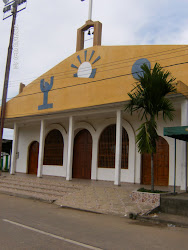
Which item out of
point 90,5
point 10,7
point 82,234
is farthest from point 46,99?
point 82,234

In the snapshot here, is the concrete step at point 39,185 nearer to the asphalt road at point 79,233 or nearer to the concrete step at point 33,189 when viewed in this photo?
the concrete step at point 33,189

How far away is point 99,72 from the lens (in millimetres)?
13430

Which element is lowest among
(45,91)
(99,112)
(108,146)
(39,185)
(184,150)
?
(39,185)

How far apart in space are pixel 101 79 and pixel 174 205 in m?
6.98

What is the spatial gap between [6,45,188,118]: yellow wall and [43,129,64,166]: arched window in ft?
8.30

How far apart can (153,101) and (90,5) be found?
30.7ft

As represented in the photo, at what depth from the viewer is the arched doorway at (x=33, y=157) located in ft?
61.4

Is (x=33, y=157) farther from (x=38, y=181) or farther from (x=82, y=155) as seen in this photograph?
(x=38, y=181)

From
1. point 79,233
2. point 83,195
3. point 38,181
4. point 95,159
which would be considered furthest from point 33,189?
point 79,233

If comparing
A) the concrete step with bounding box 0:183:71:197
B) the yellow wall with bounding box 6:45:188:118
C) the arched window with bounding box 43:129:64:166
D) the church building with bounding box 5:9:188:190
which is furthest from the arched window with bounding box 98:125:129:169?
the concrete step with bounding box 0:183:71:197

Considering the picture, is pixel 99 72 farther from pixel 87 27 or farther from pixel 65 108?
pixel 87 27

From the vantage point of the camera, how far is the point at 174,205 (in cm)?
816

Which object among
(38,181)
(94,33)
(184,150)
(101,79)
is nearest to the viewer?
(184,150)

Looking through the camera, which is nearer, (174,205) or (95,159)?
(174,205)
